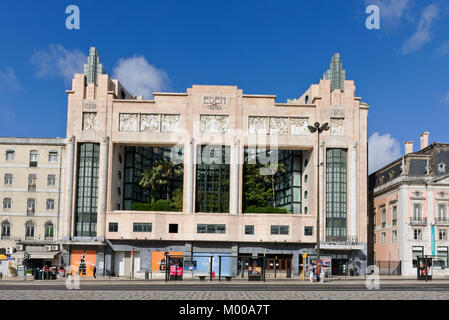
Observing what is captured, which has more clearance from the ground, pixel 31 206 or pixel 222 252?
pixel 31 206

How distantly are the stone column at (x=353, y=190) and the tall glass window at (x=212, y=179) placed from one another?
50.3 ft

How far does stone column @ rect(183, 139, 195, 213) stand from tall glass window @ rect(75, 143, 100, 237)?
434 inches

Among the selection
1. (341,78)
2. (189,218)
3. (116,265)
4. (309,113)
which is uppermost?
(341,78)

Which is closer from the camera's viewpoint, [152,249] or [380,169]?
[152,249]

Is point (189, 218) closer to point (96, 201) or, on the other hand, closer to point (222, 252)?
point (222, 252)

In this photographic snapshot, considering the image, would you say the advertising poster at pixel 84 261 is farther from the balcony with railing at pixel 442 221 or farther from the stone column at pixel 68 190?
the balcony with railing at pixel 442 221

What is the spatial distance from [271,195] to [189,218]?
16759 mm

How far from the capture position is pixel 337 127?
77438 millimetres

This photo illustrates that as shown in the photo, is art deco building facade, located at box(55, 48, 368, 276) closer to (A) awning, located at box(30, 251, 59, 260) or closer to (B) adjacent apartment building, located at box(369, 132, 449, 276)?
(A) awning, located at box(30, 251, 59, 260)

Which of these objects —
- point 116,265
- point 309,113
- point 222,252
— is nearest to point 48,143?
point 116,265

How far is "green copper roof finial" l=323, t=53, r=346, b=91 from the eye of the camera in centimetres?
7919

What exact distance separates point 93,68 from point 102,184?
1509cm

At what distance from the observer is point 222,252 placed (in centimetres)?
7569

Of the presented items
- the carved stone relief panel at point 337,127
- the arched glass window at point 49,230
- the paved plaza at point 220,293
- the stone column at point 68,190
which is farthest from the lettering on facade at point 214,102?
the paved plaza at point 220,293
